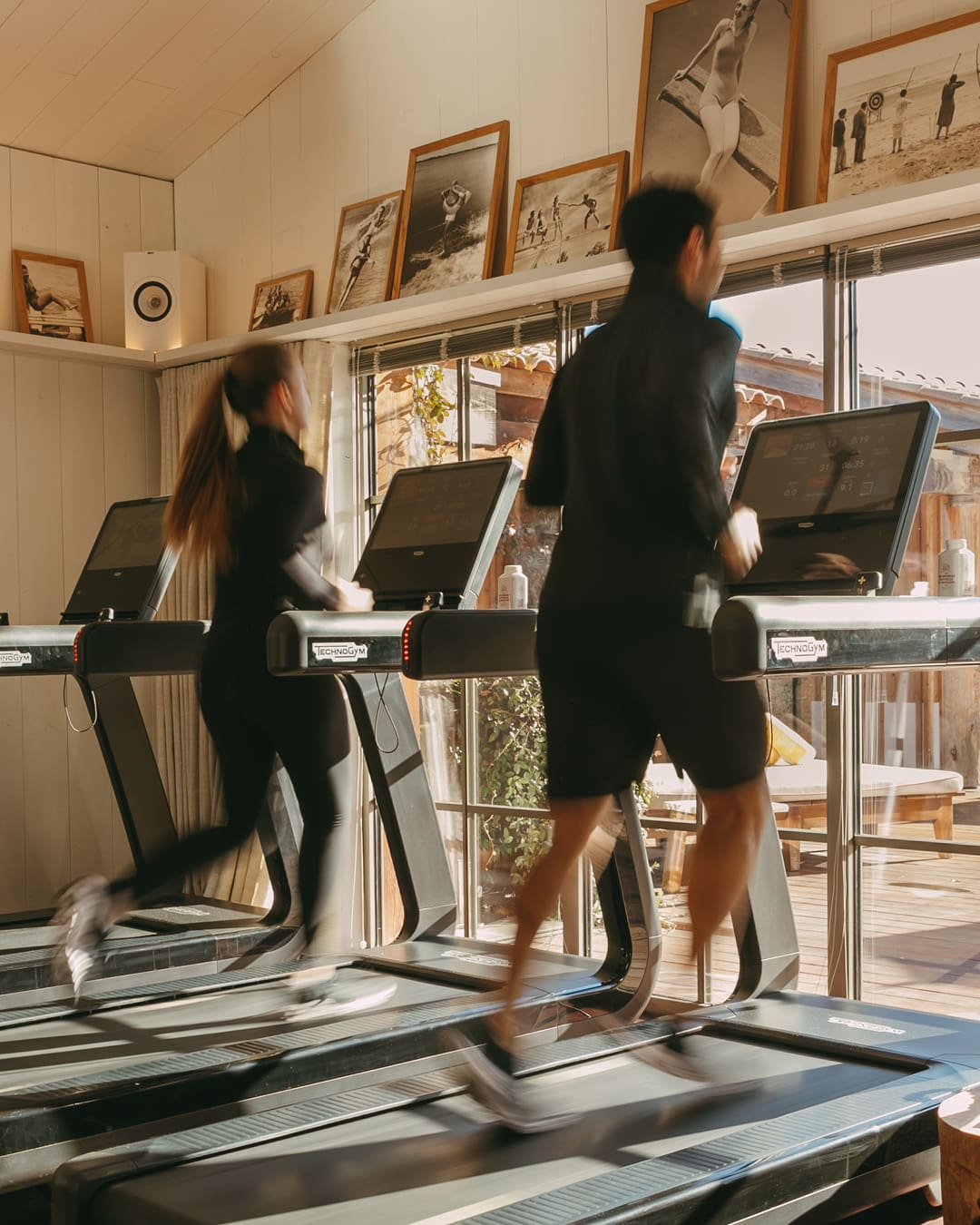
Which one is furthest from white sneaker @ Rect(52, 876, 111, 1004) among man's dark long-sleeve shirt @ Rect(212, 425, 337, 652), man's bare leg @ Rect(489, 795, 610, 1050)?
man's bare leg @ Rect(489, 795, 610, 1050)

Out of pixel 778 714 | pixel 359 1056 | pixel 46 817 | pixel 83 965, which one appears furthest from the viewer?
pixel 46 817

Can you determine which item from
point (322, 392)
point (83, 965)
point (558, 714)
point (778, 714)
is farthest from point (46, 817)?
point (558, 714)

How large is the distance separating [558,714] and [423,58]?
3.65 metres

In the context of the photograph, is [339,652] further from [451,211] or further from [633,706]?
[451,211]

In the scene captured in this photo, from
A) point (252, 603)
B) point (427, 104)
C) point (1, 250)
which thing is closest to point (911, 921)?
point (252, 603)

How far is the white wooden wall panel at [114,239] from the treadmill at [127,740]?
5.22 feet

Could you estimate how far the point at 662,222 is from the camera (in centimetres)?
230

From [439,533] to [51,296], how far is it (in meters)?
2.99

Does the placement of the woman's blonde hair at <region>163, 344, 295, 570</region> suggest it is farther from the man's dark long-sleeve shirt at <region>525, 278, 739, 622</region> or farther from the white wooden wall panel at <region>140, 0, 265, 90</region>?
the white wooden wall panel at <region>140, 0, 265, 90</region>

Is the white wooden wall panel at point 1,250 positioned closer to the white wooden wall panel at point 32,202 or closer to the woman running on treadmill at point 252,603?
the white wooden wall panel at point 32,202

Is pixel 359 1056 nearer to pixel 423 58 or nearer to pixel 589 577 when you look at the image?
pixel 589 577

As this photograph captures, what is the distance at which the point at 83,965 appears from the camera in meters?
3.18

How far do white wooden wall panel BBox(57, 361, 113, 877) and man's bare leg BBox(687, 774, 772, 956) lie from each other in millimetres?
4190

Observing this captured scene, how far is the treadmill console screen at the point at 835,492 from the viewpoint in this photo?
9.29ft
